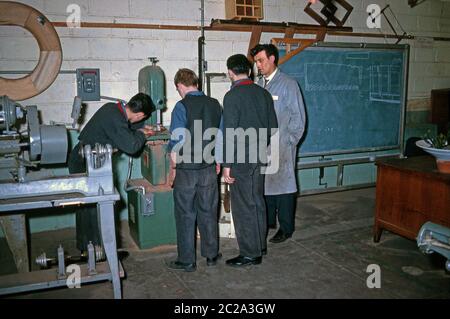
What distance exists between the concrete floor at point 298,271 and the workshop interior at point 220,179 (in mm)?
15

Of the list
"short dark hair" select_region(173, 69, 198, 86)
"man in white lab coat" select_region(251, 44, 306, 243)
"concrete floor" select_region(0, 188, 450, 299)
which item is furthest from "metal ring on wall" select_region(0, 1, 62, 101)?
"man in white lab coat" select_region(251, 44, 306, 243)

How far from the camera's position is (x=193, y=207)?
9.61ft

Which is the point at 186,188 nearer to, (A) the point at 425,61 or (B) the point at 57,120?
(B) the point at 57,120

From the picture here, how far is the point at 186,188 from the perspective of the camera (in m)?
2.87

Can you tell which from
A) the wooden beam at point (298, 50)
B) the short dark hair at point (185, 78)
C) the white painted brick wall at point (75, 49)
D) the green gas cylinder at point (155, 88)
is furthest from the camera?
the wooden beam at point (298, 50)

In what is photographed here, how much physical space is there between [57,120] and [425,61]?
459 centimetres

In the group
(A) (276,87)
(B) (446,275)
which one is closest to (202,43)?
(A) (276,87)

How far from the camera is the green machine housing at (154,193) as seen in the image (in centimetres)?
336

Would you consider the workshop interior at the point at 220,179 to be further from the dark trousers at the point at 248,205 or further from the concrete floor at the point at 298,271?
the dark trousers at the point at 248,205

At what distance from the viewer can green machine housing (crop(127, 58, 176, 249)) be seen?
3363 millimetres

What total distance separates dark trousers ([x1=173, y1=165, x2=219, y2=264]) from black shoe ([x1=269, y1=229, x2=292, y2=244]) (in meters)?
0.71

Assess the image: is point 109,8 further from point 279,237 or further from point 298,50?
point 279,237

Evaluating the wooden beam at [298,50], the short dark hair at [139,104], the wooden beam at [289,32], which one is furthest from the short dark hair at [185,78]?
the wooden beam at [289,32]

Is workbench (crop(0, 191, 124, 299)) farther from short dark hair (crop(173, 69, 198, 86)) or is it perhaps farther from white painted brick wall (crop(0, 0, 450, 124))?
white painted brick wall (crop(0, 0, 450, 124))
